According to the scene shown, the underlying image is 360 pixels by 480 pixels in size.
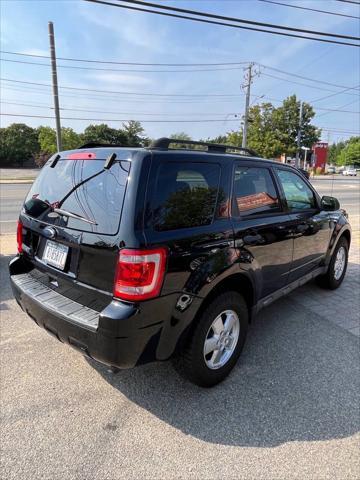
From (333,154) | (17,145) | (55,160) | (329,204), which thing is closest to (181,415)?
(55,160)

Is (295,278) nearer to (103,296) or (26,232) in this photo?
(103,296)

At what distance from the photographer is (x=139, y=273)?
2.06 m

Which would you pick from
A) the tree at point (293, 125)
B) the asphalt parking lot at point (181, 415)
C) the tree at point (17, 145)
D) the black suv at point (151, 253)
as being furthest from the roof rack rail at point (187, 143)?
the tree at point (17, 145)

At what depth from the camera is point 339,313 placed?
13.5 feet

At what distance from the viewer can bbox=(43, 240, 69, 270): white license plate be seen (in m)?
2.46

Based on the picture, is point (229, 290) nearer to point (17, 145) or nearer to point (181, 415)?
point (181, 415)

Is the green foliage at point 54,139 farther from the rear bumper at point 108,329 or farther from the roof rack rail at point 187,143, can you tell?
the rear bumper at point 108,329

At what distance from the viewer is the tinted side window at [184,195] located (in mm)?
2201

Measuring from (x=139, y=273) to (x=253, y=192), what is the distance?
4.79ft

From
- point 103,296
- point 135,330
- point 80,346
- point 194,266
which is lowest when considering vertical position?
point 80,346

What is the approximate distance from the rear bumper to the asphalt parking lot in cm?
51

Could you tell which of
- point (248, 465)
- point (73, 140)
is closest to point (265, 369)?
point (248, 465)

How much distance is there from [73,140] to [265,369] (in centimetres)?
3863

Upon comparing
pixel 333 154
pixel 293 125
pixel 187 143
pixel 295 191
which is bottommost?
pixel 295 191
